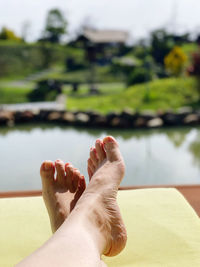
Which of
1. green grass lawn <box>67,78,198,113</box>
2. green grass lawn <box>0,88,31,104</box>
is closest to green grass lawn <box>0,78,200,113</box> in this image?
green grass lawn <box>67,78,198,113</box>

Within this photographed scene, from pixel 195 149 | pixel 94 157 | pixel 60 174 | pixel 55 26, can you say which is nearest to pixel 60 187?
pixel 60 174

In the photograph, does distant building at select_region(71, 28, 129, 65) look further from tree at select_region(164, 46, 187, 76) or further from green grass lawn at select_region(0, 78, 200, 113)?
green grass lawn at select_region(0, 78, 200, 113)

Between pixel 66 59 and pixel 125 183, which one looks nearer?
pixel 125 183

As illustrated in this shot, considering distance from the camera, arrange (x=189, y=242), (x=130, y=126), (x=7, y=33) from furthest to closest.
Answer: (x=7, y=33) < (x=130, y=126) < (x=189, y=242)

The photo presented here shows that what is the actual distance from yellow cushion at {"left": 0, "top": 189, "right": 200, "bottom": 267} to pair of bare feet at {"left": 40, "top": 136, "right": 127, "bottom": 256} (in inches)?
2.5

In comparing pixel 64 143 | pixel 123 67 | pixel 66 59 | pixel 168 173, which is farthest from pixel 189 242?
pixel 66 59

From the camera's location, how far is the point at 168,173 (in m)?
2.48

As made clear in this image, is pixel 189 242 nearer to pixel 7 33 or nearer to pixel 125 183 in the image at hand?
pixel 125 183

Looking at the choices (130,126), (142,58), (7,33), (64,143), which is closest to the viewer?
(64,143)

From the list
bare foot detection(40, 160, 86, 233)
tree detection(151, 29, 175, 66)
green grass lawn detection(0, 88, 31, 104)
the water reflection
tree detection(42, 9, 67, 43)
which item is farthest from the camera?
tree detection(42, 9, 67, 43)

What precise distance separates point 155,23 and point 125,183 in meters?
9.45

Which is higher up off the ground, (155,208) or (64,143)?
(155,208)

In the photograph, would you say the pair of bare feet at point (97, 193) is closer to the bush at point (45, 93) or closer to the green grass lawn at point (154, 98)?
the green grass lawn at point (154, 98)

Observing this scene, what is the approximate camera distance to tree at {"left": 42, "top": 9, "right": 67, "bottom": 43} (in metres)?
12.7
